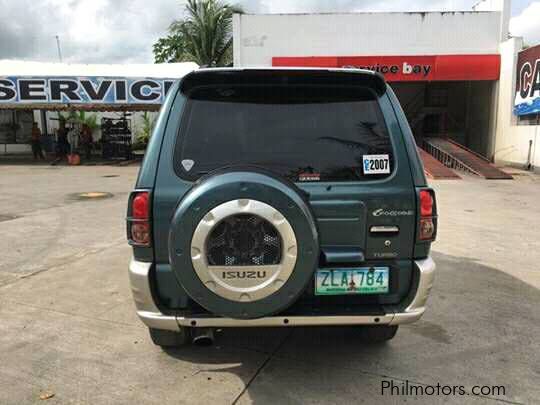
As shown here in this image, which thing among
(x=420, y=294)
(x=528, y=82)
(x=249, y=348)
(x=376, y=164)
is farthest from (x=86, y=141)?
(x=420, y=294)

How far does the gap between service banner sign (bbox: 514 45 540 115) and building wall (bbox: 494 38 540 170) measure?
0.34 m

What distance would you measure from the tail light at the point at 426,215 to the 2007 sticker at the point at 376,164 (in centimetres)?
25

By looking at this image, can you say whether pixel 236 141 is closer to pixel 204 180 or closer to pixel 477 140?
pixel 204 180

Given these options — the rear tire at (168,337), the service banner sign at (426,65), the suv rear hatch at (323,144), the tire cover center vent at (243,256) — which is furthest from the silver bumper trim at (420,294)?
the service banner sign at (426,65)

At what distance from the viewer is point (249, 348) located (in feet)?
10.6

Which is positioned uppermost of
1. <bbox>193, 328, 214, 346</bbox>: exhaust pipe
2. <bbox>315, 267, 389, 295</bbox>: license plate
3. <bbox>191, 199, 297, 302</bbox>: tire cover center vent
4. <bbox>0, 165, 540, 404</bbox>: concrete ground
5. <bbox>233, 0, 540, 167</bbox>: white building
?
<bbox>233, 0, 540, 167</bbox>: white building

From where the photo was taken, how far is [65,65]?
2039 cm

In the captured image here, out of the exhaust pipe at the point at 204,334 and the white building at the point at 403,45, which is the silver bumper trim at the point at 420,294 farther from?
the white building at the point at 403,45

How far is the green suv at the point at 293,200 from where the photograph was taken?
2.38 metres

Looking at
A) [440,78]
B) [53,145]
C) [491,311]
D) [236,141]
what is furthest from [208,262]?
[53,145]

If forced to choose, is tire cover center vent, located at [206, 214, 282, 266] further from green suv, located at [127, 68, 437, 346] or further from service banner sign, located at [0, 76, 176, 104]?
service banner sign, located at [0, 76, 176, 104]

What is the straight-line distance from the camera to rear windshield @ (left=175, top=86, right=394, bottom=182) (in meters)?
2.67

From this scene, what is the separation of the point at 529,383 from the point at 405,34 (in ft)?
59.6

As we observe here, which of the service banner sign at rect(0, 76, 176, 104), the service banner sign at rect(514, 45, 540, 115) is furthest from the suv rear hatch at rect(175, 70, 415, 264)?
the service banner sign at rect(0, 76, 176, 104)
